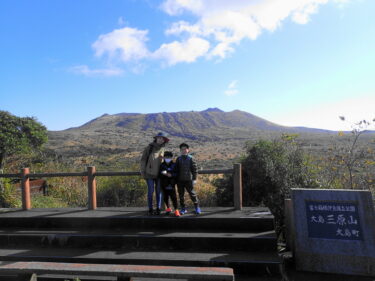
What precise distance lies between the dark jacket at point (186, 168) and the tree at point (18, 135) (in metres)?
7.40

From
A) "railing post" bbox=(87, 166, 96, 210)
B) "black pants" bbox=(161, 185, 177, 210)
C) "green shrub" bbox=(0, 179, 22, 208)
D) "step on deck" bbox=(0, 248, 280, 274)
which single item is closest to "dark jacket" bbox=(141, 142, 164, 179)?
"black pants" bbox=(161, 185, 177, 210)

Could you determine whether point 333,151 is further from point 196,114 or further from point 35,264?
point 196,114

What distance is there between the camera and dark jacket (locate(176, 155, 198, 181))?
17.7 ft

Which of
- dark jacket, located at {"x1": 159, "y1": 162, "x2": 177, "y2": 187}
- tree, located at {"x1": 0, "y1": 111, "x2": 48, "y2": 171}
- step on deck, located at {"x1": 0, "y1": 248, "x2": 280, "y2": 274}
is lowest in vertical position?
step on deck, located at {"x1": 0, "y1": 248, "x2": 280, "y2": 274}

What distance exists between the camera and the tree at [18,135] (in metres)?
9.71

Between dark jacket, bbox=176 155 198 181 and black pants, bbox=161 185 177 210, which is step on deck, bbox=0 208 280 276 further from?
dark jacket, bbox=176 155 198 181

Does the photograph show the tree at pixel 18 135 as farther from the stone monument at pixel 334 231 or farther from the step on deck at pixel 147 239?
the stone monument at pixel 334 231

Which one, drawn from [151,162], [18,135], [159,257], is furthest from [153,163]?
[18,135]

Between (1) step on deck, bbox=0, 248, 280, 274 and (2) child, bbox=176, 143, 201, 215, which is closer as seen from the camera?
(1) step on deck, bbox=0, 248, 280, 274

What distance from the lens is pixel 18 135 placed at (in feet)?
33.8

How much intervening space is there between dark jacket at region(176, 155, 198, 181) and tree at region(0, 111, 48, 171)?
24.3 feet

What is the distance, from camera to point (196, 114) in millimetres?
145125

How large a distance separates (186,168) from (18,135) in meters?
7.97

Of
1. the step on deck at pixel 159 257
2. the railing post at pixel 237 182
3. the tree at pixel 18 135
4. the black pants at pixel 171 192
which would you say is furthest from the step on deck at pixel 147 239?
the tree at pixel 18 135
